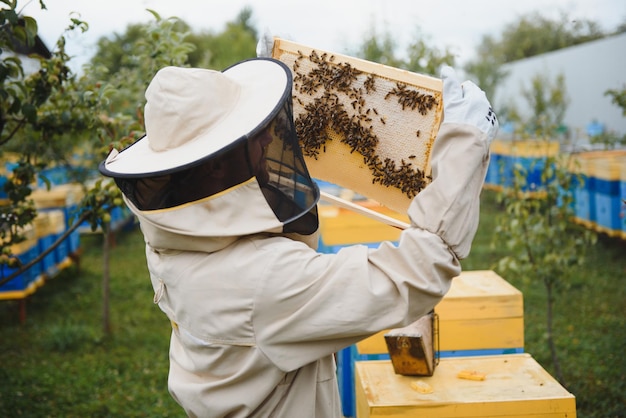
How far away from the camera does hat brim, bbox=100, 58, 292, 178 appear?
158 cm

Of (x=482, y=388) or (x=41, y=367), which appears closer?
(x=482, y=388)

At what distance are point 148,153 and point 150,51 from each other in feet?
7.71

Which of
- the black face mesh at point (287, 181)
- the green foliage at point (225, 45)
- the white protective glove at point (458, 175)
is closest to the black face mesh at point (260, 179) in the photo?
the black face mesh at point (287, 181)

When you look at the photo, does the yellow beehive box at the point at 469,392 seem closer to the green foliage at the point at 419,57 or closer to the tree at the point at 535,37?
the green foliage at the point at 419,57

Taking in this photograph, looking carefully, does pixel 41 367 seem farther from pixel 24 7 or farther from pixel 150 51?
pixel 24 7

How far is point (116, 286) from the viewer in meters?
8.42

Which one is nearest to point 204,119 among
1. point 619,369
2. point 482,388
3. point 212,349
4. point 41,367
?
point 212,349

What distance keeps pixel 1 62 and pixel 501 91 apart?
2466 cm

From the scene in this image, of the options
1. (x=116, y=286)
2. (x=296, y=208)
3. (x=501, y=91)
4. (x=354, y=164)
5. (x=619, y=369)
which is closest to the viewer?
(x=296, y=208)

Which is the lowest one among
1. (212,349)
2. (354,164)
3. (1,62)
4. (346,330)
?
(212,349)

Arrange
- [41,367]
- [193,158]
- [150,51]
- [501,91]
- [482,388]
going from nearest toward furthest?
[193,158] → [482,388] → [150,51] → [41,367] → [501,91]

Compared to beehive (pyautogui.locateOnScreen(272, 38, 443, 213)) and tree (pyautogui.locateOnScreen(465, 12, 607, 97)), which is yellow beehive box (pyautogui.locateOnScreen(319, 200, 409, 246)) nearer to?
beehive (pyautogui.locateOnScreen(272, 38, 443, 213))

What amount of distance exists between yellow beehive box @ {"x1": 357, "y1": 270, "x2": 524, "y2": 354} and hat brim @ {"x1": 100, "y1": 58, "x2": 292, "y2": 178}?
1.69 m

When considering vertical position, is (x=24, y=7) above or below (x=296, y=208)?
above
